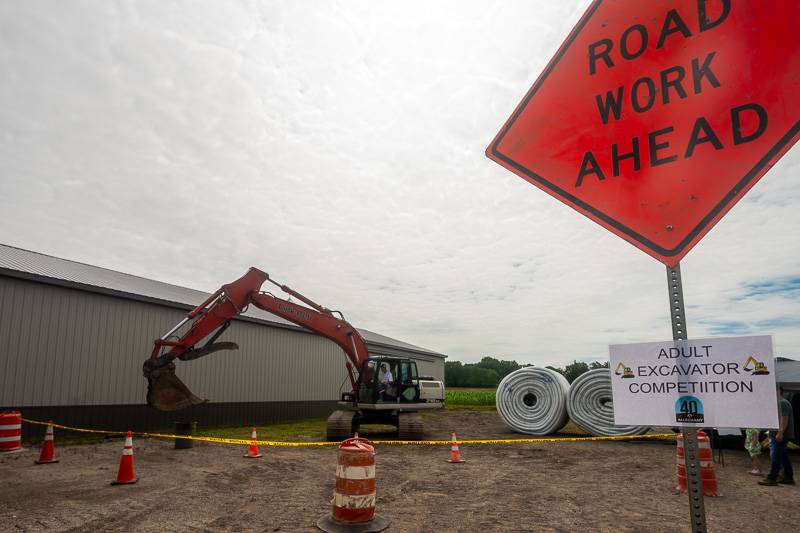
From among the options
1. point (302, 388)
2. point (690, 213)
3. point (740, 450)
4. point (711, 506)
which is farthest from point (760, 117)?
point (302, 388)

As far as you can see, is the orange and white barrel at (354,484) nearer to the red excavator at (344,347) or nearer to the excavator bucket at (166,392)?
the excavator bucket at (166,392)

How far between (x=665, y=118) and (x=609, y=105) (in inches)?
10.6

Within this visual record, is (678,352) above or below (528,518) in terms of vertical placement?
above

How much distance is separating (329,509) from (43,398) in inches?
461

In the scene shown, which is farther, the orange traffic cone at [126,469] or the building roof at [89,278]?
the building roof at [89,278]

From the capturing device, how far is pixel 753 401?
1.81 meters

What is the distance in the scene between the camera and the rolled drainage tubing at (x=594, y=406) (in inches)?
667

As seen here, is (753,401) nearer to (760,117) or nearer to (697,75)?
(760,117)

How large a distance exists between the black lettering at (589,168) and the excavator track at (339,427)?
1461 cm

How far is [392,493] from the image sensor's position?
8.79 m

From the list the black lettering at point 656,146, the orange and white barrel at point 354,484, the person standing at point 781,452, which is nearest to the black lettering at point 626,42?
the black lettering at point 656,146

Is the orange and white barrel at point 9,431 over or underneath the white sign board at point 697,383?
underneath

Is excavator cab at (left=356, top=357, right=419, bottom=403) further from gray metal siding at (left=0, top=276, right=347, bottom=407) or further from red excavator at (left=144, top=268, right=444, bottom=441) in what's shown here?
gray metal siding at (left=0, top=276, right=347, bottom=407)

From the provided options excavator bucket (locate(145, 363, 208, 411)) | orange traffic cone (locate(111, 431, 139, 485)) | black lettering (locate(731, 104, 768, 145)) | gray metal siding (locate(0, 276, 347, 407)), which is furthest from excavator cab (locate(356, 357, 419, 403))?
black lettering (locate(731, 104, 768, 145))
